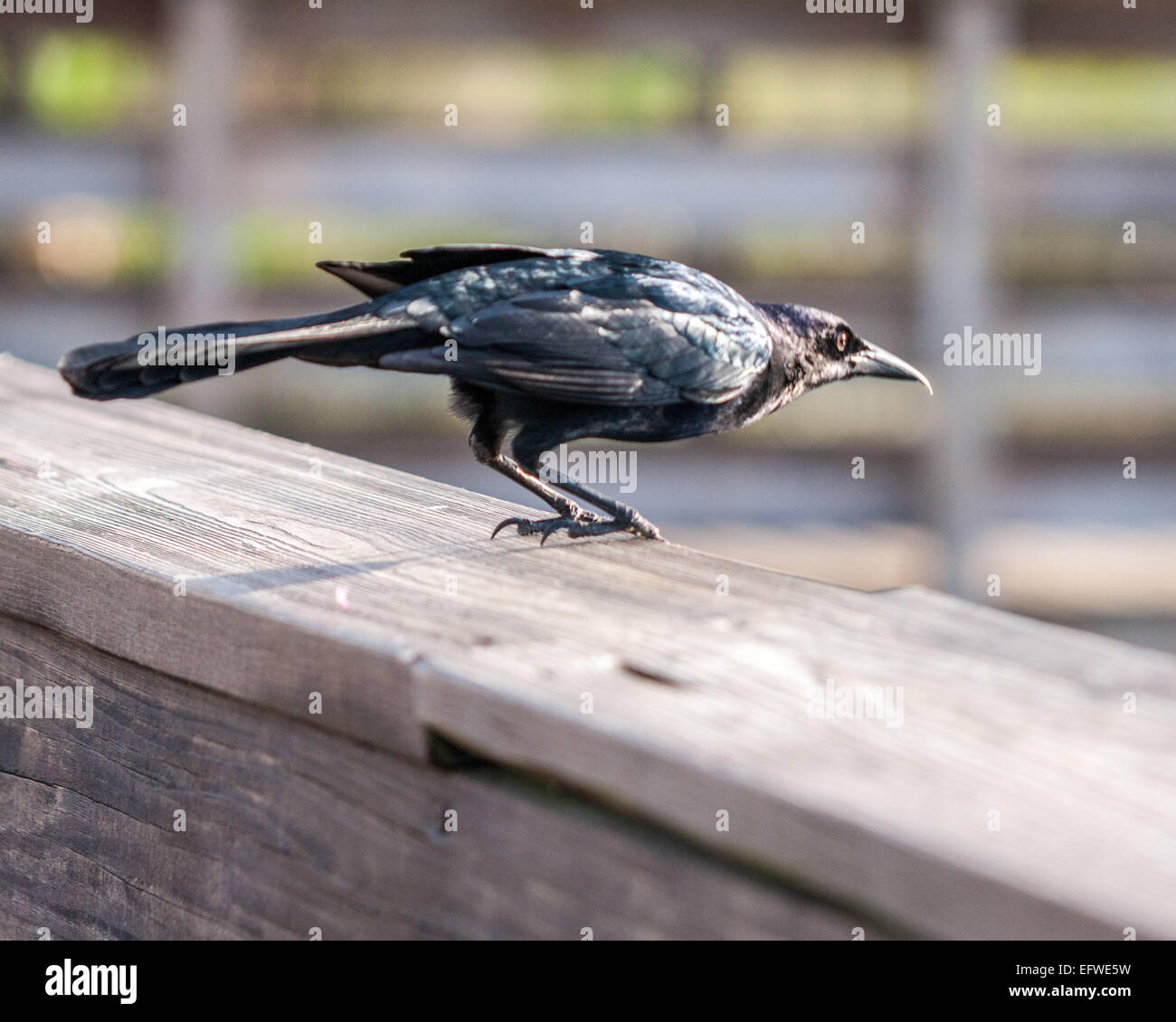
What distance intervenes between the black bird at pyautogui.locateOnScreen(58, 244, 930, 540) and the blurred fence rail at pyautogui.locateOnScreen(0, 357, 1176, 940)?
30cm

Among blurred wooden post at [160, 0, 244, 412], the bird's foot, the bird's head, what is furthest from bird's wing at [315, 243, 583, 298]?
blurred wooden post at [160, 0, 244, 412]

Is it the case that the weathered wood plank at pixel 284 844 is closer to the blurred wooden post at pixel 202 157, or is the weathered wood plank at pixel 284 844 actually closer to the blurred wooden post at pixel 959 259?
the blurred wooden post at pixel 202 157

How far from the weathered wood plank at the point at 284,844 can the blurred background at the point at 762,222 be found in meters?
3.12

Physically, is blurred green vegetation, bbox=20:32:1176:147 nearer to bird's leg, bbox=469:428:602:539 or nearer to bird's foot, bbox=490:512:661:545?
bird's leg, bbox=469:428:602:539

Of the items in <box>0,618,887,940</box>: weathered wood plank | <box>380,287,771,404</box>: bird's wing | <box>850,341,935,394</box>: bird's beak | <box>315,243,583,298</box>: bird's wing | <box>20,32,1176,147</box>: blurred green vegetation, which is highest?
<box>20,32,1176,147</box>: blurred green vegetation

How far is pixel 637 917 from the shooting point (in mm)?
928

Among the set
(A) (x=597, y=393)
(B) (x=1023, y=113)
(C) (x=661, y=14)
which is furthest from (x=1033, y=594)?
(A) (x=597, y=393)

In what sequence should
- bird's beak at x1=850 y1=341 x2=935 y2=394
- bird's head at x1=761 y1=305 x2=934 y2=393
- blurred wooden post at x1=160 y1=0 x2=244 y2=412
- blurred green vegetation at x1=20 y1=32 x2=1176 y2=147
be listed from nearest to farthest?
1. bird's head at x1=761 y1=305 x2=934 y2=393
2. bird's beak at x1=850 y1=341 x2=935 y2=394
3. blurred wooden post at x1=160 y1=0 x2=244 y2=412
4. blurred green vegetation at x1=20 y1=32 x2=1176 y2=147

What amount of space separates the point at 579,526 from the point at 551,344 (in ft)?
0.78

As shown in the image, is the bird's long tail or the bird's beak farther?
the bird's beak

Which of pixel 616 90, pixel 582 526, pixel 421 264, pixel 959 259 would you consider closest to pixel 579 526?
pixel 582 526

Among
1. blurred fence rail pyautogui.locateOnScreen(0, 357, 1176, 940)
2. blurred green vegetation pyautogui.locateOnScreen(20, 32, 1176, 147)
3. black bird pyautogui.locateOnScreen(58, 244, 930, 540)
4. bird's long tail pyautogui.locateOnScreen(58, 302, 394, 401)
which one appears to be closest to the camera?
blurred fence rail pyautogui.locateOnScreen(0, 357, 1176, 940)

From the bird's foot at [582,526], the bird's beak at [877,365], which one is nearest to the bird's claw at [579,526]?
the bird's foot at [582,526]

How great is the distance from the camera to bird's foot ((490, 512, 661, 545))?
1.72 meters
